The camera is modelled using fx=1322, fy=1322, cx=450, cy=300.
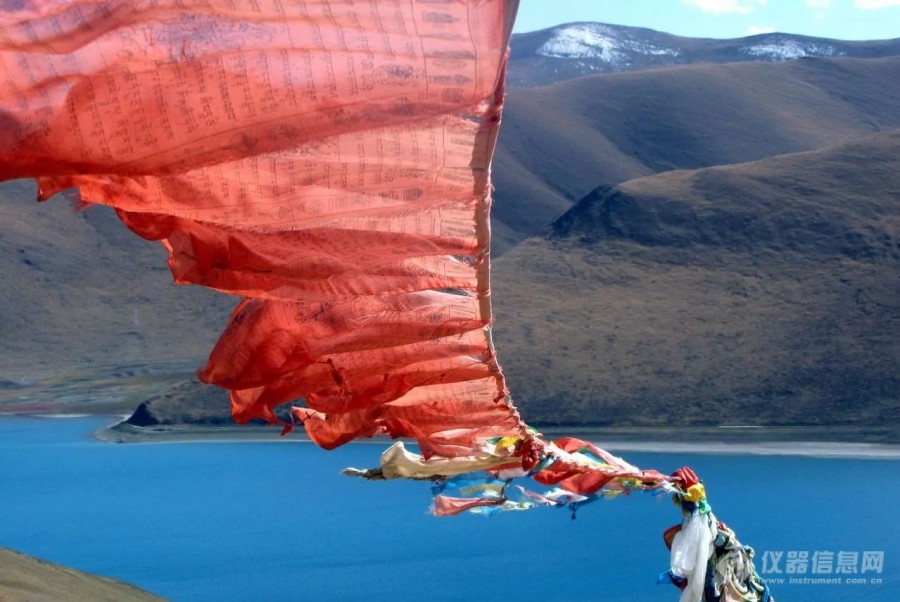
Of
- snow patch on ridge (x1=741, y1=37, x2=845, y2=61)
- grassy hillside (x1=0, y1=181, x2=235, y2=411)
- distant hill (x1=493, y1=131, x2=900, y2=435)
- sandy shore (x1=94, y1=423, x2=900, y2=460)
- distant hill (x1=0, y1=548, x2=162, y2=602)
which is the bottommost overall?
grassy hillside (x1=0, y1=181, x2=235, y2=411)

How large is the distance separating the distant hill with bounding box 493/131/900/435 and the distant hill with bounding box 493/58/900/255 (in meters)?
18.2

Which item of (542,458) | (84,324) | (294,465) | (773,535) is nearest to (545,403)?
(294,465)

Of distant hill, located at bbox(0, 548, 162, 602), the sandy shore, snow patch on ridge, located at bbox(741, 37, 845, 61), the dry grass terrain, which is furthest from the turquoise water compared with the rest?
snow patch on ridge, located at bbox(741, 37, 845, 61)

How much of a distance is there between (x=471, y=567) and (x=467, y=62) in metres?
16.3

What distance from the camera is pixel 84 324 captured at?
4581 cm

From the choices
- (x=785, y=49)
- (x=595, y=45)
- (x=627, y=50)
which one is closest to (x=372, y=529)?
(x=785, y=49)

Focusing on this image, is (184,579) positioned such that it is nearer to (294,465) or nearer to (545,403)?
(294,465)

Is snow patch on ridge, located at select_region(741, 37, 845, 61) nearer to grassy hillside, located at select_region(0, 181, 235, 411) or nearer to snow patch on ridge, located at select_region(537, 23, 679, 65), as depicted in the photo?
snow patch on ridge, located at select_region(537, 23, 679, 65)

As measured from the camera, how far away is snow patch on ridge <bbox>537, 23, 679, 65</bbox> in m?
122

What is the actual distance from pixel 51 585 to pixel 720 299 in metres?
29.0

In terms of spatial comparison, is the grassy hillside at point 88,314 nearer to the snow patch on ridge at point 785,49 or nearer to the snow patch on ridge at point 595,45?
the snow patch on ridge at point 595,45

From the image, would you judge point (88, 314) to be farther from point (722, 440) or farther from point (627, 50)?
point (627, 50)

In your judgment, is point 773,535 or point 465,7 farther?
point 773,535

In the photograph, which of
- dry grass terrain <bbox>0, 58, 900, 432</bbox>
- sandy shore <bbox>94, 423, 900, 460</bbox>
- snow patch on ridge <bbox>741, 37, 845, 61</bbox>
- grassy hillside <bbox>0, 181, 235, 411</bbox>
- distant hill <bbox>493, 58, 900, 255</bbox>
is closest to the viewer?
sandy shore <bbox>94, 423, 900, 460</bbox>
